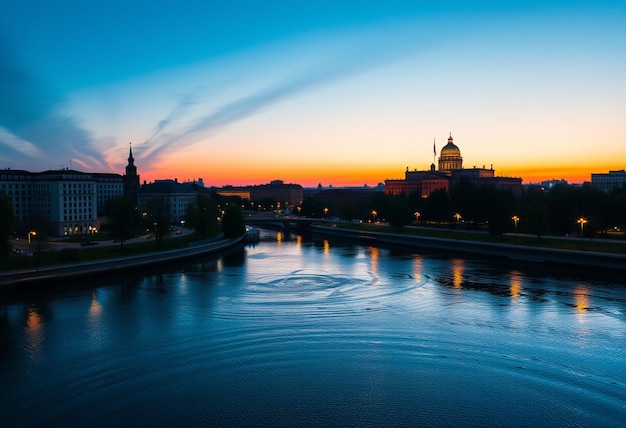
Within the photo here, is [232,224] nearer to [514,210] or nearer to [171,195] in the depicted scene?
[514,210]

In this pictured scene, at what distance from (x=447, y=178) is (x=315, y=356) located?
110 meters

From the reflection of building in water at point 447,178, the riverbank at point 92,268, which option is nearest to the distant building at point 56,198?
the riverbank at point 92,268

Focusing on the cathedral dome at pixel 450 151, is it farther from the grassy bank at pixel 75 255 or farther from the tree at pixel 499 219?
the grassy bank at pixel 75 255

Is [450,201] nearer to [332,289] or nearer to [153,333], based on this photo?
[332,289]

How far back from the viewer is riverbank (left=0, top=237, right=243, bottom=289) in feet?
86.3

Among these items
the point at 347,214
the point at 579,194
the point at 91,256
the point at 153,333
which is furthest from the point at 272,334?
the point at 347,214

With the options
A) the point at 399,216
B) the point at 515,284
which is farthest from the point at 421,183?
the point at 515,284

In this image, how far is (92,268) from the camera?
31.1 meters

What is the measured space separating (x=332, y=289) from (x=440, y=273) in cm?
956

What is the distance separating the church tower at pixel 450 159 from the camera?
13112 cm

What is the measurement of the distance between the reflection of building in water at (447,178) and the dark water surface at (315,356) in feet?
308

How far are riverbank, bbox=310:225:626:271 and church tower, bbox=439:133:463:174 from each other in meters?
74.5

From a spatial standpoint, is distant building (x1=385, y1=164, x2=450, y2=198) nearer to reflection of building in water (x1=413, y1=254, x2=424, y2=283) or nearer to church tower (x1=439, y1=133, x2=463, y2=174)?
church tower (x1=439, y1=133, x2=463, y2=174)

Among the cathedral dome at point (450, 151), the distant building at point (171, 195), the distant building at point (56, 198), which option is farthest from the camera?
the cathedral dome at point (450, 151)
